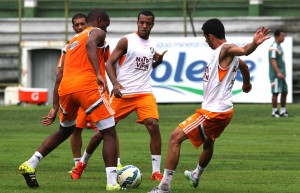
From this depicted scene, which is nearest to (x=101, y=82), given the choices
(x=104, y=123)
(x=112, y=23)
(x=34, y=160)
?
(x=104, y=123)

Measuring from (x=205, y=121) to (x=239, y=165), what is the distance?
3.71m

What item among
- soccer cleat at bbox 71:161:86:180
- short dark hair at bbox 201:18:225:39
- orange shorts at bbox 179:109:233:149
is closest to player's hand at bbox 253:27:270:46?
short dark hair at bbox 201:18:225:39

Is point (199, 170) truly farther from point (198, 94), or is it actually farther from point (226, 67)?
point (198, 94)

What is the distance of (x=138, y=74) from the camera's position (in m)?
15.6

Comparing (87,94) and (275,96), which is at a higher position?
(87,94)

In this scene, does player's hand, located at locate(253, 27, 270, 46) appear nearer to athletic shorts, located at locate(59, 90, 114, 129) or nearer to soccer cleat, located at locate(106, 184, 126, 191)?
athletic shorts, located at locate(59, 90, 114, 129)

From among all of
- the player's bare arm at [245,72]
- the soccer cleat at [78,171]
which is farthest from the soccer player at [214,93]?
the soccer cleat at [78,171]

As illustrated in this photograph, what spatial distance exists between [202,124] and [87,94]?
1496 millimetres

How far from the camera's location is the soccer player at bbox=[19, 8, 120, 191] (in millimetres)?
12969

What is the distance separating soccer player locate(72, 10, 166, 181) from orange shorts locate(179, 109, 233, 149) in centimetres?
216

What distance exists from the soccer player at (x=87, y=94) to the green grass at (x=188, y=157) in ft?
1.14

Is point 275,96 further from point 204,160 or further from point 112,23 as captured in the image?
point 204,160

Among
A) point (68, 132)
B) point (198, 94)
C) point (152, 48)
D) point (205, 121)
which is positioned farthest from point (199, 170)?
point (198, 94)

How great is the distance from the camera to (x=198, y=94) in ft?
110
